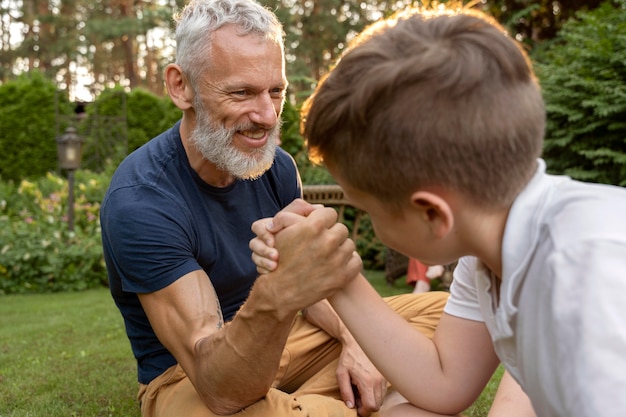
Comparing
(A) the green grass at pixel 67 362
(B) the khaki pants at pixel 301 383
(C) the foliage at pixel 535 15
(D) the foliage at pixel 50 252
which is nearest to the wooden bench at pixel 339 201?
(A) the green grass at pixel 67 362

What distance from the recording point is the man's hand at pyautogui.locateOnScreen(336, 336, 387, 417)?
235 cm

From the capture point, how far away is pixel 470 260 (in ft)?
5.16

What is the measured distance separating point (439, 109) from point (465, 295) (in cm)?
60

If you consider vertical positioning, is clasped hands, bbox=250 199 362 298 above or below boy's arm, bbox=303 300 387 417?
above

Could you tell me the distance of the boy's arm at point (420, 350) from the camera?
5.35ft

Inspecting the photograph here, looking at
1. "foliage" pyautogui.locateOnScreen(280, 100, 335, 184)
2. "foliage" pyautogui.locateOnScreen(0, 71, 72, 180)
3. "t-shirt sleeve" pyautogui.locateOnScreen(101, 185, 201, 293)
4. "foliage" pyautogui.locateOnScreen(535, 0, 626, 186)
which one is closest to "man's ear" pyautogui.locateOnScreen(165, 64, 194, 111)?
"t-shirt sleeve" pyautogui.locateOnScreen(101, 185, 201, 293)

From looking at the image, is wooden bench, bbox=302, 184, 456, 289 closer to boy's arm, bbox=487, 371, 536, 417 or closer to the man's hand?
the man's hand

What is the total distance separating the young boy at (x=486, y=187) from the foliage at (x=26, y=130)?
48.4 ft

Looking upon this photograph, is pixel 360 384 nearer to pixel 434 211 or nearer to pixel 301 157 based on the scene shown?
pixel 434 211

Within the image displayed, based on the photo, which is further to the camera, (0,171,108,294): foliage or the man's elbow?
(0,171,108,294): foliage

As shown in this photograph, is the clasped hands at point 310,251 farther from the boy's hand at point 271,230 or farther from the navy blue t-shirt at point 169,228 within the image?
the navy blue t-shirt at point 169,228

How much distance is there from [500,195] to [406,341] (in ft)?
1.73

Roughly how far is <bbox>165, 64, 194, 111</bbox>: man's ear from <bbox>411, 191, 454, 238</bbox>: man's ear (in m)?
1.45

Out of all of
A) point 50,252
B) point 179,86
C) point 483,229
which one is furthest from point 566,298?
point 50,252
